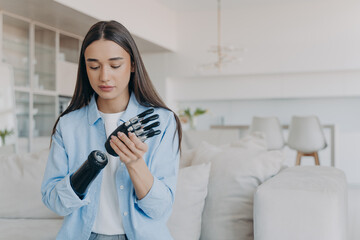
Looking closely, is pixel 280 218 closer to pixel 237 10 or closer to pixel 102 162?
pixel 102 162

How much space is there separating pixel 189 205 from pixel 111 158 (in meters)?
0.47

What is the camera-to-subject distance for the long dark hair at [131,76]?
1194 mm

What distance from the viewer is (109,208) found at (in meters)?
1.24

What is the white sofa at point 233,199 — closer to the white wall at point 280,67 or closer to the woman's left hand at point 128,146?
the woman's left hand at point 128,146

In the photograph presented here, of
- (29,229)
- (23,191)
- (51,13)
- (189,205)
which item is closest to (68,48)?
(51,13)

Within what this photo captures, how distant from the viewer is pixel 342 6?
6.83m

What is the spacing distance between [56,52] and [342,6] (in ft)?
13.7

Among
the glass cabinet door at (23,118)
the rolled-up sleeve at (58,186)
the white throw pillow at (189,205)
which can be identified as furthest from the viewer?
the glass cabinet door at (23,118)

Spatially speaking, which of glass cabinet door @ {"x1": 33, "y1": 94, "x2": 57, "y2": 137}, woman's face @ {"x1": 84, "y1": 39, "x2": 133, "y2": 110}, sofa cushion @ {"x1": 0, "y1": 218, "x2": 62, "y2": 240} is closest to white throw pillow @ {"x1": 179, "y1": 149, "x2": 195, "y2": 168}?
sofa cushion @ {"x1": 0, "y1": 218, "x2": 62, "y2": 240}

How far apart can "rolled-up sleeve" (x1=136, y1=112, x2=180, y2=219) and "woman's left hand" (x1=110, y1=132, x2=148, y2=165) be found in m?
0.12

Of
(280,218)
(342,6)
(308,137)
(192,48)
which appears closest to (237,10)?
(192,48)

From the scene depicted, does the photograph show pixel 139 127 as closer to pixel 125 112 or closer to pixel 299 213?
pixel 125 112

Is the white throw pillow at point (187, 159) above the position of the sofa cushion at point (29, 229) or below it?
above

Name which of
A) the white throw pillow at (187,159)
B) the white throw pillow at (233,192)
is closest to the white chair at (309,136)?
the white throw pillow at (187,159)
